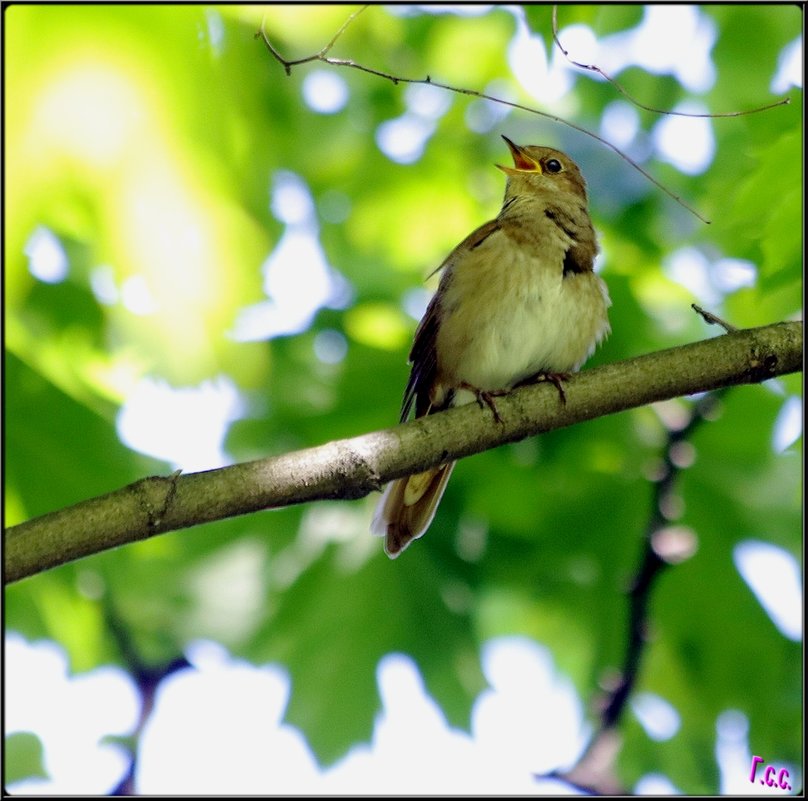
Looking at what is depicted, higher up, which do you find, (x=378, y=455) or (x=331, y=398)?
A: (x=331, y=398)

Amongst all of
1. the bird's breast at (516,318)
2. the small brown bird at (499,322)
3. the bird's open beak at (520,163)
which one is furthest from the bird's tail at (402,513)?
the bird's open beak at (520,163)

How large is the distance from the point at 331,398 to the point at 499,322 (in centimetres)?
110

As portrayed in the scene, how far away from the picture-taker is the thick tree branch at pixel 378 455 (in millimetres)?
2762

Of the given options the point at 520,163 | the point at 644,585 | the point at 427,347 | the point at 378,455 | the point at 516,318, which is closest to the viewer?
the point at 378,455

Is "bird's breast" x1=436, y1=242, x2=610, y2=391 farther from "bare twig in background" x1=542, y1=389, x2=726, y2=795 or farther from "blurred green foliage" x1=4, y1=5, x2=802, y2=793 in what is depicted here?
"bare twig in background" x1=542, y1=389, x2=726, y2=795

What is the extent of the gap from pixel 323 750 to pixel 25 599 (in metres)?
1.74

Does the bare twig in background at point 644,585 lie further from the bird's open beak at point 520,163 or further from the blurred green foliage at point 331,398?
the bird's open beak at point 520,163

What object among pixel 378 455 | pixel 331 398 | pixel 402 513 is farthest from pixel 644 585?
pixel 378 455

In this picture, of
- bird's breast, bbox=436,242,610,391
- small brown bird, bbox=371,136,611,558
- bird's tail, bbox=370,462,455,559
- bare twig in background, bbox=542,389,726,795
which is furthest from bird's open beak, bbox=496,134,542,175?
bird's tail, bbox=370,462,455,559

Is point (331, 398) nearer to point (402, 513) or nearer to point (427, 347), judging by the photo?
point (427, 347)

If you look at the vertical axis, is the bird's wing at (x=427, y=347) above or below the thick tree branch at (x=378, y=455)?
above

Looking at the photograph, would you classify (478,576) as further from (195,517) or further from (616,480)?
(195,517)

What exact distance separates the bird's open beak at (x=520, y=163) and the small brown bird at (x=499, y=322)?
53cm

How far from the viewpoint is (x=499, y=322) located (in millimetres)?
4984
